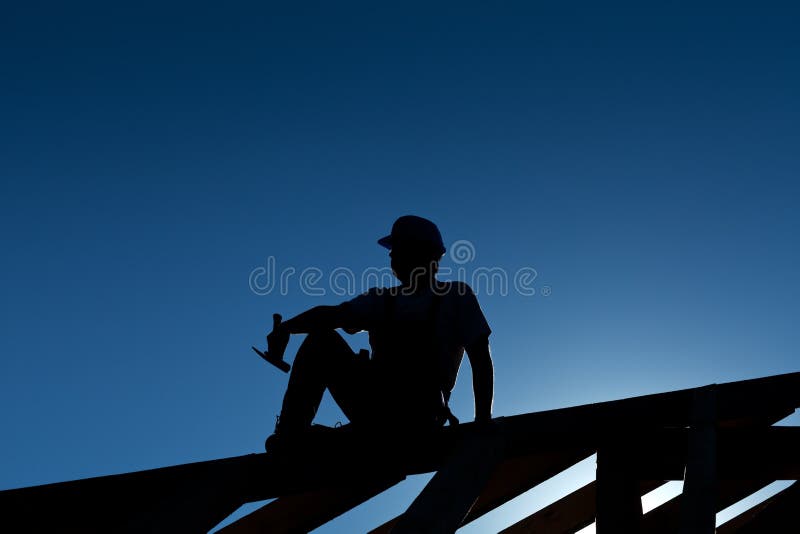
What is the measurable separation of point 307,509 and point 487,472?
1065 mm

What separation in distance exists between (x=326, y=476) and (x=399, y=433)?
0.36 metres

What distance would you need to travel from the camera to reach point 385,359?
365 cm

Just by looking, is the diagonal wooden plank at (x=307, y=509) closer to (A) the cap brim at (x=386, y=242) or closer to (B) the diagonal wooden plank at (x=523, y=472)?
(B) the diagonal wooden plank at (x=523, y=472)

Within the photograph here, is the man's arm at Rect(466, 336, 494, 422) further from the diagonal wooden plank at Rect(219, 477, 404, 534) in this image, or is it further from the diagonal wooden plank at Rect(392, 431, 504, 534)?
the diagonal wooden plank at Rect(219, 477, 404, 534)

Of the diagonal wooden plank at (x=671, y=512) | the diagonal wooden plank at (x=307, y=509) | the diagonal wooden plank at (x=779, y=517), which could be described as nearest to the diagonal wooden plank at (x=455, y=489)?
the diagonal wooden plank at (x=307, y=509)

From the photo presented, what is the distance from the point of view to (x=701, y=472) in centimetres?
261

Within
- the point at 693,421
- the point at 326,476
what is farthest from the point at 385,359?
the point at 693,421

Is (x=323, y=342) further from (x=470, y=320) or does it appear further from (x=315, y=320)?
(x=470, y=320)

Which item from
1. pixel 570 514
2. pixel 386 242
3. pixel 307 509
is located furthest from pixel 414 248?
pixel 570 514

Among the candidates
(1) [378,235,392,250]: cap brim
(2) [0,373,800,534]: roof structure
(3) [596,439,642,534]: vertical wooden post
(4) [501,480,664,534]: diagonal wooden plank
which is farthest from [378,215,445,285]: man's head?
(4) [501,480,664,534]: diagonal wooden plank

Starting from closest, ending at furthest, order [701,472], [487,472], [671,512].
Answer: [701,472] → [487,472] → [671,512]

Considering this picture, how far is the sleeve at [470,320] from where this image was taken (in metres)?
3.70

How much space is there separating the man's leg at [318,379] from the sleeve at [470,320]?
515mm

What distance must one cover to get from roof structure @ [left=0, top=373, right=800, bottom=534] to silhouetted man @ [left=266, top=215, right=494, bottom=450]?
196 mm
